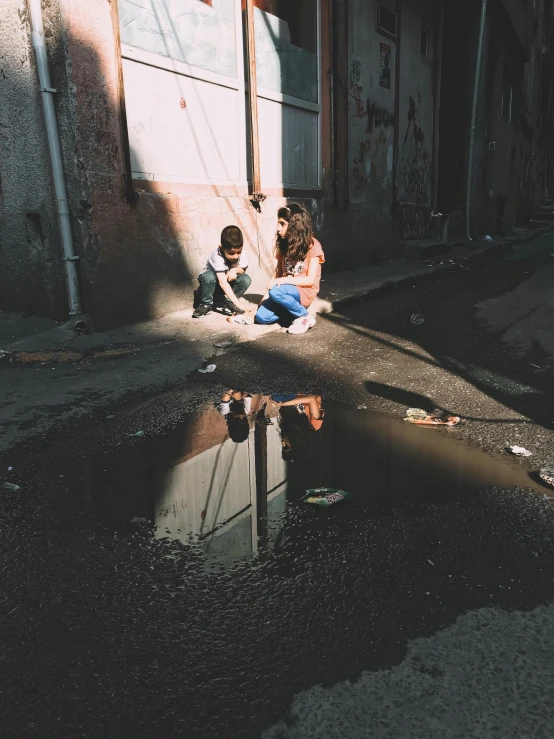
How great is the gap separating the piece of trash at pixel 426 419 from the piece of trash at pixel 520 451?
0.41 metres

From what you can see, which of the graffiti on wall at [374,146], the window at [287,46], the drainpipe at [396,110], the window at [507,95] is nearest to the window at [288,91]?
the window at [287,46]

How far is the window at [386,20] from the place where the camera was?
920 centimetres

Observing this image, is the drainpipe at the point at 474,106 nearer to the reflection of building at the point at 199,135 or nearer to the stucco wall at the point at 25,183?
the reflection of building at the point at 199,135

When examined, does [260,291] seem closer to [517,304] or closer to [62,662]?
[517,304]

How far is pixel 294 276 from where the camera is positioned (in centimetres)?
557

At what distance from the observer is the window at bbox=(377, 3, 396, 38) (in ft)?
30.2

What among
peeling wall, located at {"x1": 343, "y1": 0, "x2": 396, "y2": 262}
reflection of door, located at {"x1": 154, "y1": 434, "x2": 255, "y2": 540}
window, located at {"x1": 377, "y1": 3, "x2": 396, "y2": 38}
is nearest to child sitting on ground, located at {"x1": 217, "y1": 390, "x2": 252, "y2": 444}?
reflection of door, located at {"x1": 154, "y1": 434, "x2": 255, "y2": 540}

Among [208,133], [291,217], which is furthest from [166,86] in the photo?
[291,217]

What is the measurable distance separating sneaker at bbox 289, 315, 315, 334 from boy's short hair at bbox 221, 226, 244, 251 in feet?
3.07

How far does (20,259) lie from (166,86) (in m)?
2.19

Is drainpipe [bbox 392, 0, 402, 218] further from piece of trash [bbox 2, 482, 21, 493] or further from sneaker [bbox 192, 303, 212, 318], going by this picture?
piece of trash [bbox 2, 482, 21, 493]

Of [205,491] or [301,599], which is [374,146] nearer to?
[205,491]

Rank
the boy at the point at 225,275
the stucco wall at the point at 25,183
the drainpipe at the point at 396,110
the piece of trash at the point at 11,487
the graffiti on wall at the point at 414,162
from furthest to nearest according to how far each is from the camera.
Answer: the graffiti on wall at the point at 414,162 → the drainpipe at the point at 396,110 → the boy at the point at 225,275 → the stucco wall at the point at 25,183 → the piece of trash at the point at 11,487

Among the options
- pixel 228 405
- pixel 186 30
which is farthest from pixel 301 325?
pixel 186 30
